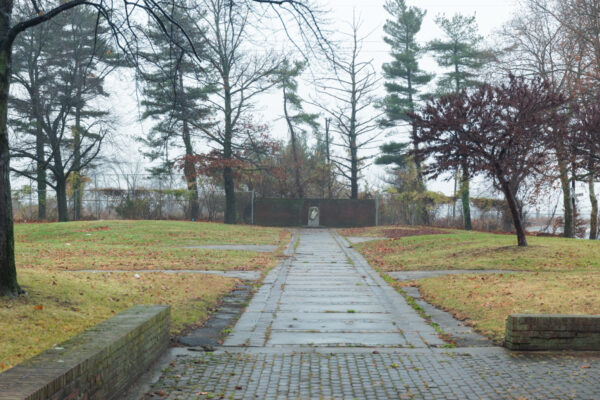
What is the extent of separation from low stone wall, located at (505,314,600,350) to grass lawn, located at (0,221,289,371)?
4.13 m

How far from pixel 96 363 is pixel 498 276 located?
978 cm

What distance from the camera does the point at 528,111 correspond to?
16.3 meters

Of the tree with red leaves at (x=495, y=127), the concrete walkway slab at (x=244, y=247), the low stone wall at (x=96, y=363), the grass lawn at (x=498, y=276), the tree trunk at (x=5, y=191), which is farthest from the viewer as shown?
the concrete walkway slab at (x=244, y=247)

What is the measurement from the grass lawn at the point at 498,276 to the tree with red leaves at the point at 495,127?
1.94m

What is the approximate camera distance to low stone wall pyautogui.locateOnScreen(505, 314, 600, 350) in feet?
21.5

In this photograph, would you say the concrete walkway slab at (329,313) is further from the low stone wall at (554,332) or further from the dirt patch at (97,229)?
the dirt patch at (97,229)

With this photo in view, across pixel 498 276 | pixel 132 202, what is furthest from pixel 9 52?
pixel 132 202

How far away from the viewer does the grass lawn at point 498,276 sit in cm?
868

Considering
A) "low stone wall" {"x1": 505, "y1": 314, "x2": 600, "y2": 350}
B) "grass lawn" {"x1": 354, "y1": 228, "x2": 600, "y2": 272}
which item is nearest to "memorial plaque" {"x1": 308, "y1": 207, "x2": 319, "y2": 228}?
"grass lawn" {"x1": 354, "y1": 228, "x2": 600, "y2": 272}

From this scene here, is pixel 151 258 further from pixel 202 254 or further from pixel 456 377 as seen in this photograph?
pixel 456 377

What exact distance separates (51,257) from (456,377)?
12792 millimetres

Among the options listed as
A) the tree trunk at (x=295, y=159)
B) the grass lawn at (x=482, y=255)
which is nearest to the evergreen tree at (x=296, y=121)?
the tree trunk at (x=295, y=159)

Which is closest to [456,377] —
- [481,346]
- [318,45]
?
[481,346]

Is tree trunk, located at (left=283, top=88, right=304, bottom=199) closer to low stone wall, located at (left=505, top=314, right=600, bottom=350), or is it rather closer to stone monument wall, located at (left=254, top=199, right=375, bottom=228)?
stone monument wall, located at (left=254, top=199, right=375, bottom=228)
